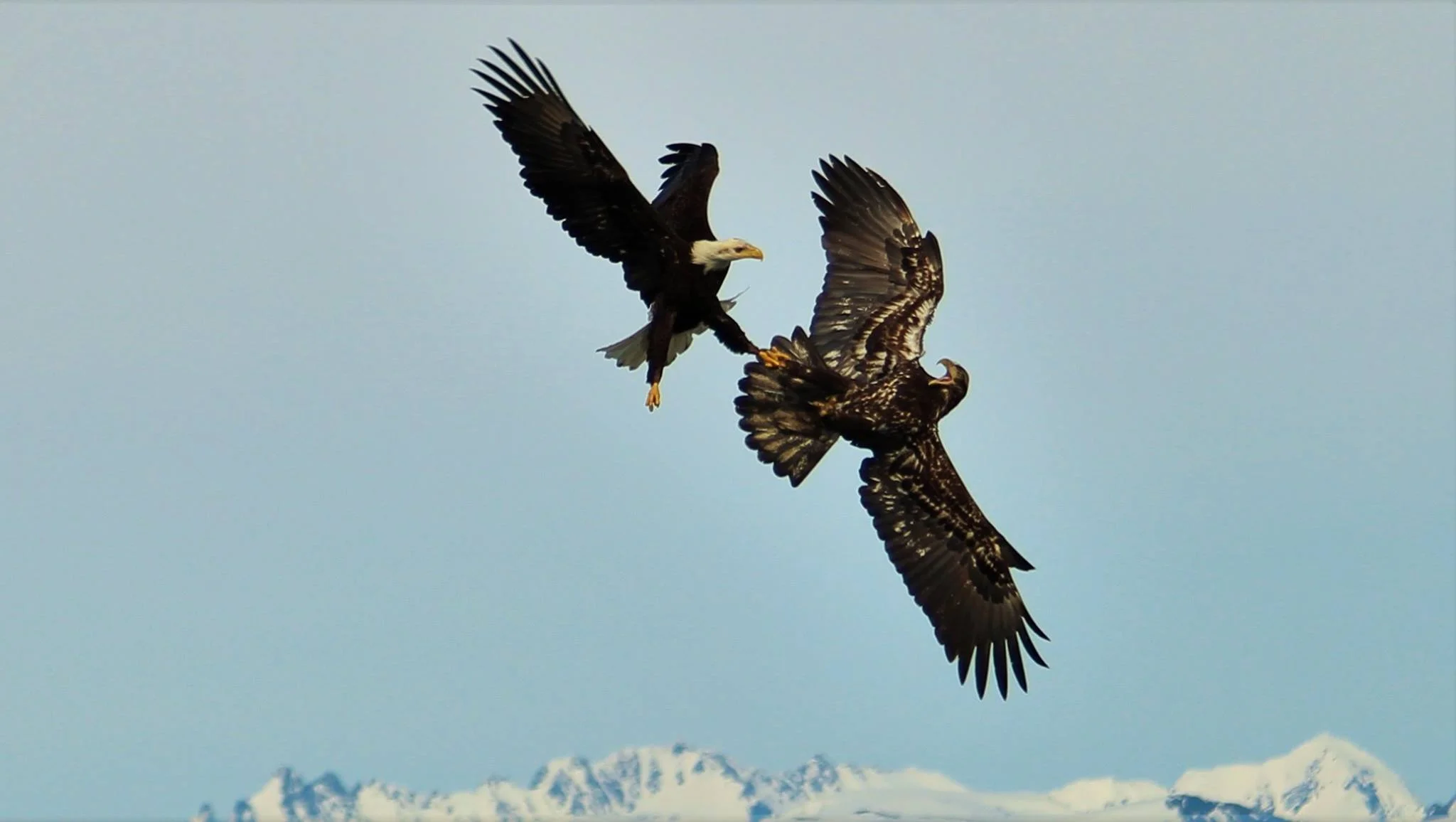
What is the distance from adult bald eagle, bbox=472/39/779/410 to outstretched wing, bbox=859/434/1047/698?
6.43ft

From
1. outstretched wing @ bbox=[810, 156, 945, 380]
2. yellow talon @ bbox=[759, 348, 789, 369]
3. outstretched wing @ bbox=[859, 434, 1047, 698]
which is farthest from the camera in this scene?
outstretched wing @ bbox=[810, 156, 945, 380]

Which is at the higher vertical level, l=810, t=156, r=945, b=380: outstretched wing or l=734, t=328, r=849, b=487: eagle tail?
l=810, t=156, r=945, b=380: outstretched wing

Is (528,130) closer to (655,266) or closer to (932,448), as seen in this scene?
(655,266)

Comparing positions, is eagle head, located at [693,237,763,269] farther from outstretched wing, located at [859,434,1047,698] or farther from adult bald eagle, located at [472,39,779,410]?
outstretched wing, located at [859,434,1047,698]

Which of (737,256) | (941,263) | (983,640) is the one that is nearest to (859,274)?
(941,263)

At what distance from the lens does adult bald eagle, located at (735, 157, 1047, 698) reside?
739 inches

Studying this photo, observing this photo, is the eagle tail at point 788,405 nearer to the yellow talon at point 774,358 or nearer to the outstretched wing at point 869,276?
the yellow talon at point 774,358

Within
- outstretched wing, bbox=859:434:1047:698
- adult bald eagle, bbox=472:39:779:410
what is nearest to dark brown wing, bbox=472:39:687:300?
adult bald eagle, bbox=472:39:779:410

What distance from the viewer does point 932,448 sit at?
19.4m

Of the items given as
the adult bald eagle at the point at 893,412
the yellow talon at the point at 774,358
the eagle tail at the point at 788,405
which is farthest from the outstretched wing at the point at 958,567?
the yellow talon at the point at 774,358

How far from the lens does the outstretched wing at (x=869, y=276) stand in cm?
2033

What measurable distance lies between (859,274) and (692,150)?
1.89 metres

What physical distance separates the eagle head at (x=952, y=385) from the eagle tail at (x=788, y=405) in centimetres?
89

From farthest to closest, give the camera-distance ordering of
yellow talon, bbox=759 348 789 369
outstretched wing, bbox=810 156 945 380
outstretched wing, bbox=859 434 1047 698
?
outstretched wing, bbox=810 156 945 380, outstretched wing, bbox=859 434 1047 698, yellow talon, bbox=759 348 789 369
